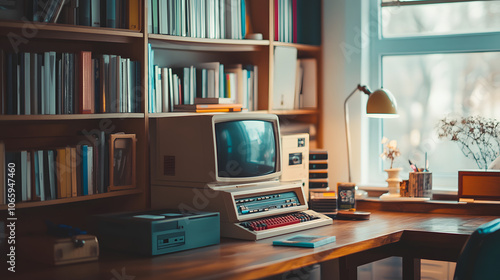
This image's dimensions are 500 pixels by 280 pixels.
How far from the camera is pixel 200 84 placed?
3.15 metres

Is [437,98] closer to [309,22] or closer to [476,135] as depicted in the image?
[476,135]

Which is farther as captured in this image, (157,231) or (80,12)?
(80,12)

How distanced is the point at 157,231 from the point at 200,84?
44.7 inches

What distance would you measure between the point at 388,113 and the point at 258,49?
0.77 metres

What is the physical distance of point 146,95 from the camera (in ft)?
9.20

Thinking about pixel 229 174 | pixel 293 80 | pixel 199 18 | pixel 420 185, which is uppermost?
pixel 199 18

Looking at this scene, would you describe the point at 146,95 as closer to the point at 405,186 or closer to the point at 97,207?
the point at 97,207

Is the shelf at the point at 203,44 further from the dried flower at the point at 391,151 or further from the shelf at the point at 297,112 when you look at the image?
the dried flower at the point at 391,151

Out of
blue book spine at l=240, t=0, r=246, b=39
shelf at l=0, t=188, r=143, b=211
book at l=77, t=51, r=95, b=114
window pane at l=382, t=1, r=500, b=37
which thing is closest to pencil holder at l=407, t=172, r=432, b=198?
window pane at l=382, t=1, r=500, b=37

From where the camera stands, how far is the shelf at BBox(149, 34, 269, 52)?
2.94 metres

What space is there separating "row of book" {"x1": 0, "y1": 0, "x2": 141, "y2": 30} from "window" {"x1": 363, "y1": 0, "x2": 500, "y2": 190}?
160 centimetres

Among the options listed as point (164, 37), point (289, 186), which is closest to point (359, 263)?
point (289, 186)

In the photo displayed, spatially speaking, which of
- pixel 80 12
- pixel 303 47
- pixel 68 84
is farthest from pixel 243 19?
pixel 68 84

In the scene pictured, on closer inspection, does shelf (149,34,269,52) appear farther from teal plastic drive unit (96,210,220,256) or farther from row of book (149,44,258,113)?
teal plastic drive unit (96,210,220,256)
